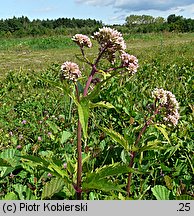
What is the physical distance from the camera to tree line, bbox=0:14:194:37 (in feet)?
116

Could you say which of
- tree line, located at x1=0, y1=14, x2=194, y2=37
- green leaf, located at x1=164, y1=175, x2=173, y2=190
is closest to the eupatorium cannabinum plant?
green leaf, located at x1=164, y1=175, x2=173, y2=190

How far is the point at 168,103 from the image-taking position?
77.9 inches

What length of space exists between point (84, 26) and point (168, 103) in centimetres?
6148

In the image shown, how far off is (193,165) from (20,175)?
105cm

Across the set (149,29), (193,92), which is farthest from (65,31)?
(193,92)

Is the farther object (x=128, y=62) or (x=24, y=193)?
(x=24, y=193)

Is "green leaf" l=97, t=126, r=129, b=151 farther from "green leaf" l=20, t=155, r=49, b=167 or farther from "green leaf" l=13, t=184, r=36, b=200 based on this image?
"green leaf" l=13, t=184, r=36, b=200

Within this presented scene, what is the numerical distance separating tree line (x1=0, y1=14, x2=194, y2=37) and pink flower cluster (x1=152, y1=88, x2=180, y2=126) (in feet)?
73.1

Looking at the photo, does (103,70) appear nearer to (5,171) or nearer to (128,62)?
(128,62)

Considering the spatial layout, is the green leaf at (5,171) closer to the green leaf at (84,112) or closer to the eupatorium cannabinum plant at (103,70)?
the eupatorium cannabinum plant at (103,70)

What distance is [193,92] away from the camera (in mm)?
3967

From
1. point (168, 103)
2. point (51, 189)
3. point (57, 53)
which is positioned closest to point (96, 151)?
point (51, 189)
